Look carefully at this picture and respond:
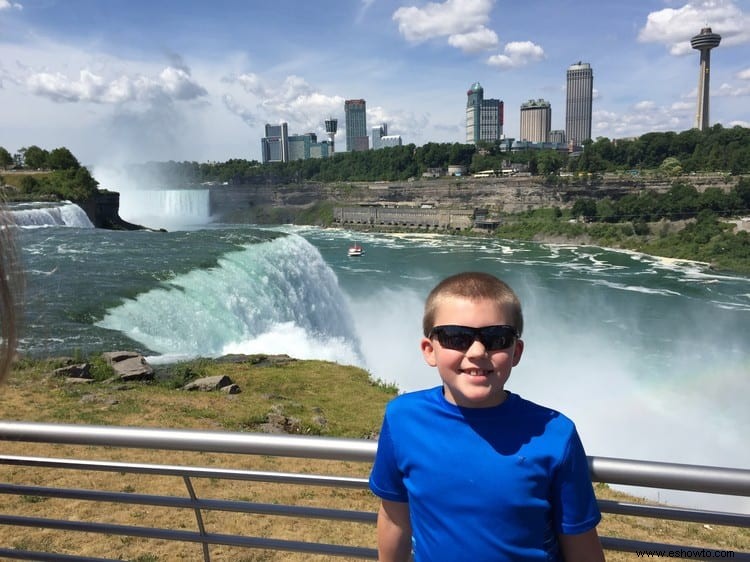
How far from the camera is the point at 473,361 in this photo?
1449 millimetres

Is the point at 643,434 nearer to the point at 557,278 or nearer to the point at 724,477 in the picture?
the point at 724,477

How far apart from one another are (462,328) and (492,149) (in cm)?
11698

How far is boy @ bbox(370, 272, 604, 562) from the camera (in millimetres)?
1363

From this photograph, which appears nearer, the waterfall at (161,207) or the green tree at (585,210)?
the green tree at (585,210)

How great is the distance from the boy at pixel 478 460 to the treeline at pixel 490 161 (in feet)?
267

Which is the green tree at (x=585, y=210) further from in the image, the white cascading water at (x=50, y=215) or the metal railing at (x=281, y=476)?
the metal railing at (x=281, y=476)

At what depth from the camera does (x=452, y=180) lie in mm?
86000

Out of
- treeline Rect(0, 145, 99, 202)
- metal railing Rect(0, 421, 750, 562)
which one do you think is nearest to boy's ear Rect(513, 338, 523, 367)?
metal railing Rect(0, 421, 750, 562)

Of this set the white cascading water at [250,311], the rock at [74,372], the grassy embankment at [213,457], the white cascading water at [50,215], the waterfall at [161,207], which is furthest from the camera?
the waterfall at [161,207]

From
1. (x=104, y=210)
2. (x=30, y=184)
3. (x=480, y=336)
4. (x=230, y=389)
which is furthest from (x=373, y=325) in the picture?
(x=30, y=184)

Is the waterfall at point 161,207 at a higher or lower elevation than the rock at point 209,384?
higher

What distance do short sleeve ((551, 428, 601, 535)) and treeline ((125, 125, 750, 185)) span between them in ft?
268

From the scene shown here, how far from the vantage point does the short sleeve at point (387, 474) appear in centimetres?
151

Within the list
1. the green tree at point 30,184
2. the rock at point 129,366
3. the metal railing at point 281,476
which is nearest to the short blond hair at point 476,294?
the metal railing at point 281,476
